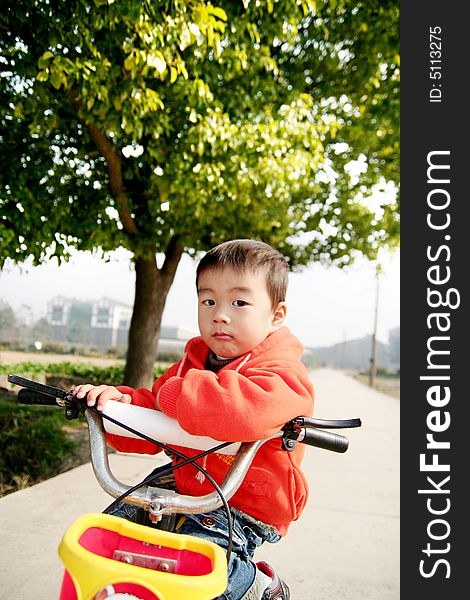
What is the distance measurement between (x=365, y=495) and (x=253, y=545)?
3.26 m

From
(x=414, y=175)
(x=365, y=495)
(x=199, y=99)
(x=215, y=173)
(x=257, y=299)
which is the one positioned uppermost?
(x=199, y=99)

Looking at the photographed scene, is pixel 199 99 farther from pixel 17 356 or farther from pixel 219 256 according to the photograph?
pixel 17 356

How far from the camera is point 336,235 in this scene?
11.1 metres

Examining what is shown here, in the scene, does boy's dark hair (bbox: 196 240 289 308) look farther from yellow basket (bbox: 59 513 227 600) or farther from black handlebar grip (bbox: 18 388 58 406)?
yellow basket (bbox: 59 513 227 600)

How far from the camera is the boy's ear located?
185 cm

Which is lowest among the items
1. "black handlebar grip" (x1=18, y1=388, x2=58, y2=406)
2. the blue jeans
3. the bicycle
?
the blue jeans

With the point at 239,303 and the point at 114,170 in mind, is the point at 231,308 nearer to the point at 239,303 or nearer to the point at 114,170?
the point at 239,303

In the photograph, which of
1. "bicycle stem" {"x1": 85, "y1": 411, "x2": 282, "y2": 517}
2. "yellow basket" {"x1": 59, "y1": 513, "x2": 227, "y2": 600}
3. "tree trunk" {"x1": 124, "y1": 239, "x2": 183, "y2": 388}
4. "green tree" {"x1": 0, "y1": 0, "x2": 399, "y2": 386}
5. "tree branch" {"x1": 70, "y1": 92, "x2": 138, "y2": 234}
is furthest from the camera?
"tree trunk" {"x1": 124, "y1": 239, "x2": 183, "y2": 388}

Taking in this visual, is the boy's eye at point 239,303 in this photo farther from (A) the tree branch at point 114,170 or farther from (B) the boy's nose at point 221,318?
(A) the tree branch at point 114,170

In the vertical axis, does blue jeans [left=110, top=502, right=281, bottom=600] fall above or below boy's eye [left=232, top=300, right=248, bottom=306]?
below

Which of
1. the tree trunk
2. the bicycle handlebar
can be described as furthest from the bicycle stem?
the tree trunk

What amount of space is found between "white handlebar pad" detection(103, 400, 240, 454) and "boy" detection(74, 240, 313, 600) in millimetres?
30

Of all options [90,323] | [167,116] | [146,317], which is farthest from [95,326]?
[167,116]

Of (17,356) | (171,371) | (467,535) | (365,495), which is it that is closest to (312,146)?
(365,495)
